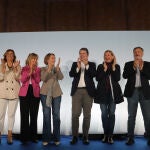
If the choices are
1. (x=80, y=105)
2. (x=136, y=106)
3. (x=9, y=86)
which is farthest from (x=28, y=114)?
(x=136, y=106)

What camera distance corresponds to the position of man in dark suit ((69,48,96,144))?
380 centimetres

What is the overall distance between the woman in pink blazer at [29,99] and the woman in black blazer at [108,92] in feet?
2.97

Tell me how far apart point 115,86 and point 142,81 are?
1.30 feet

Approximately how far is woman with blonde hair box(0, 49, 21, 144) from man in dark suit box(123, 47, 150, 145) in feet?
5.29

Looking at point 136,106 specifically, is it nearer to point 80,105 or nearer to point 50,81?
point 80,105

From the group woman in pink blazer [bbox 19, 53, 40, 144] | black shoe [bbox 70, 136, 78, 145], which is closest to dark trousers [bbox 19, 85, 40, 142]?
woman in pink blazer [bbox 19, 53, 40, 144]

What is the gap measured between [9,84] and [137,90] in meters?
1.87

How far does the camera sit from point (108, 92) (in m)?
3.85

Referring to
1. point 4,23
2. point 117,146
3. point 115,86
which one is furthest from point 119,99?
point 4,23

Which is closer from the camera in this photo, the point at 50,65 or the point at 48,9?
the point at 50,65

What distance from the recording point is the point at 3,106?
3824mm

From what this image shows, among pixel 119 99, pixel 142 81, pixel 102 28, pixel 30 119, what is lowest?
pixel 30 119

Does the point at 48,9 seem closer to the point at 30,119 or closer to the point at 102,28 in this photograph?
the point at 102,28

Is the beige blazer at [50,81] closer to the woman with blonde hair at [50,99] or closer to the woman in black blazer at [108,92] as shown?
the woman with blonde hair at [50,99]
